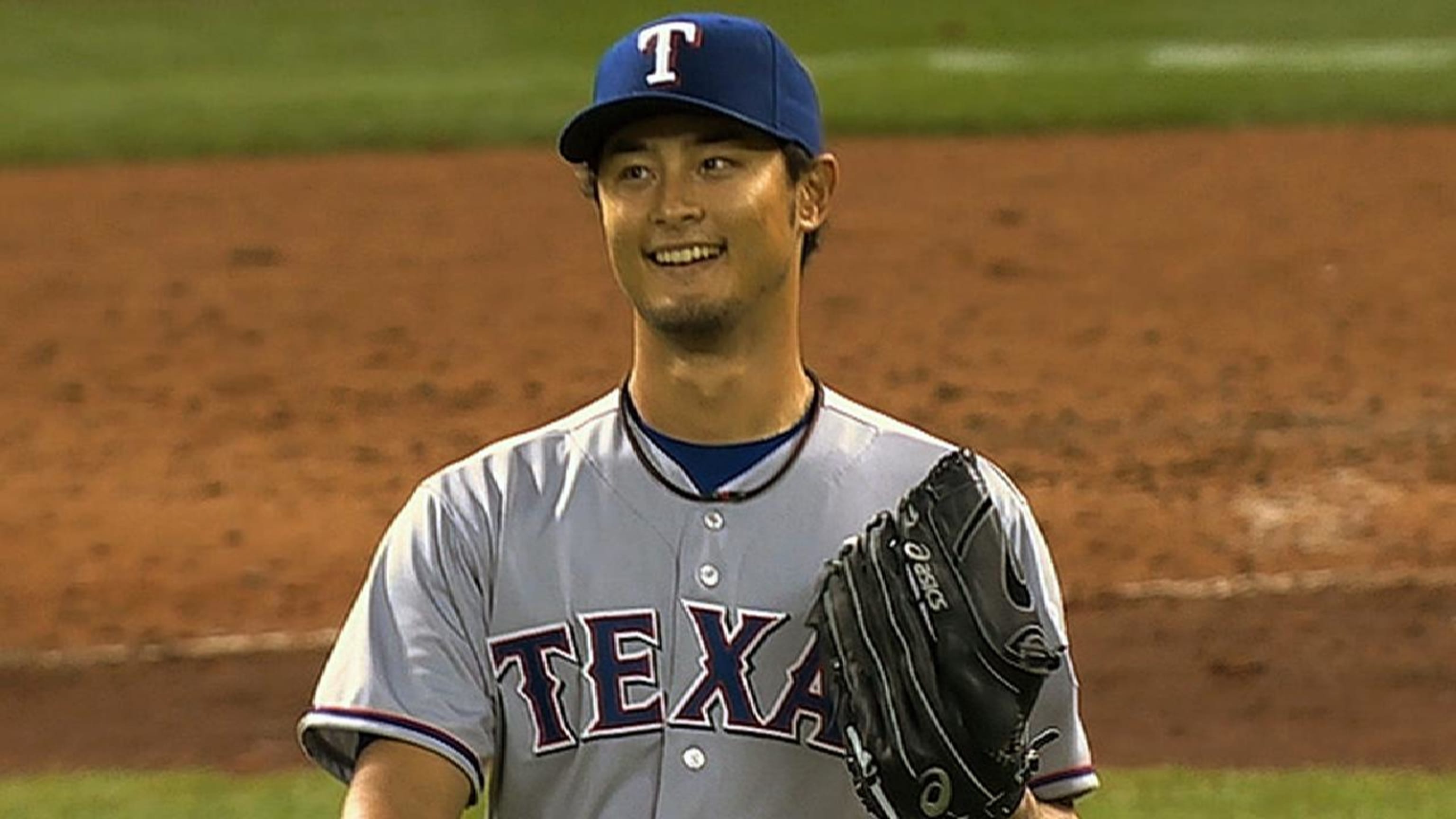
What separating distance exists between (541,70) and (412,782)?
1482 cm

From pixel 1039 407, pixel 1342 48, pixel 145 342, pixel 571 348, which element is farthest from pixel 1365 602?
pixel 1342 48

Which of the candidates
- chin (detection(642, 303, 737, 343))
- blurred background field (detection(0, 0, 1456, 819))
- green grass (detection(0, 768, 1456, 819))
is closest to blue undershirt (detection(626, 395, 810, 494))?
chin (detection(642, 303, 737, 343))

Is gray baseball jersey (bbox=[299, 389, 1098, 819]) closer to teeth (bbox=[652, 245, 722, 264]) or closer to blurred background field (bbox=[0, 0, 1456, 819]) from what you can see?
teeth (bbox=[652, 245, 722, 264])

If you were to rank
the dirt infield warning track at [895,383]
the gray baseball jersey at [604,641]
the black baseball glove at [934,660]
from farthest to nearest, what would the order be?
the dirt infield warning track at [895,383], the gray baseball jersey at [604,641], the black baseball glove at [934,660]

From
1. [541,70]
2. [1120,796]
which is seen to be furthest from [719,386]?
[541,70]

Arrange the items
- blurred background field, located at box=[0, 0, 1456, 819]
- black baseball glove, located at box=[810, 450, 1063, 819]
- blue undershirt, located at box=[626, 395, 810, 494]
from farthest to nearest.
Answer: blurred background field, located at box=[0, 0, 1456, 819] → blue undershirt, located at box=[626, 395, 810, 494] → black baseball glove, located at box=[810, 450, 1063, 819]

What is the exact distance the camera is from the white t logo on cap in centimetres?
290

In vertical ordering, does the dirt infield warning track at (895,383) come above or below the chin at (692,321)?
below

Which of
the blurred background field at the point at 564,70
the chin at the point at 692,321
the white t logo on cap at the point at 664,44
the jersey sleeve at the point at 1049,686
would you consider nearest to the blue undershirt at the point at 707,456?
the chin at the point at 692,321

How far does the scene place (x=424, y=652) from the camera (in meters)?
2.93

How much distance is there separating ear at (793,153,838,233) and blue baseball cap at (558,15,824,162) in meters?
0.05

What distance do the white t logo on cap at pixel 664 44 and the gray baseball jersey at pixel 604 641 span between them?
389mm

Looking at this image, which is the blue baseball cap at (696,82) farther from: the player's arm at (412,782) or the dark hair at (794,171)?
the player's arm at (412,782)

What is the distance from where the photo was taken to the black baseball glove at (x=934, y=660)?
2828mm
